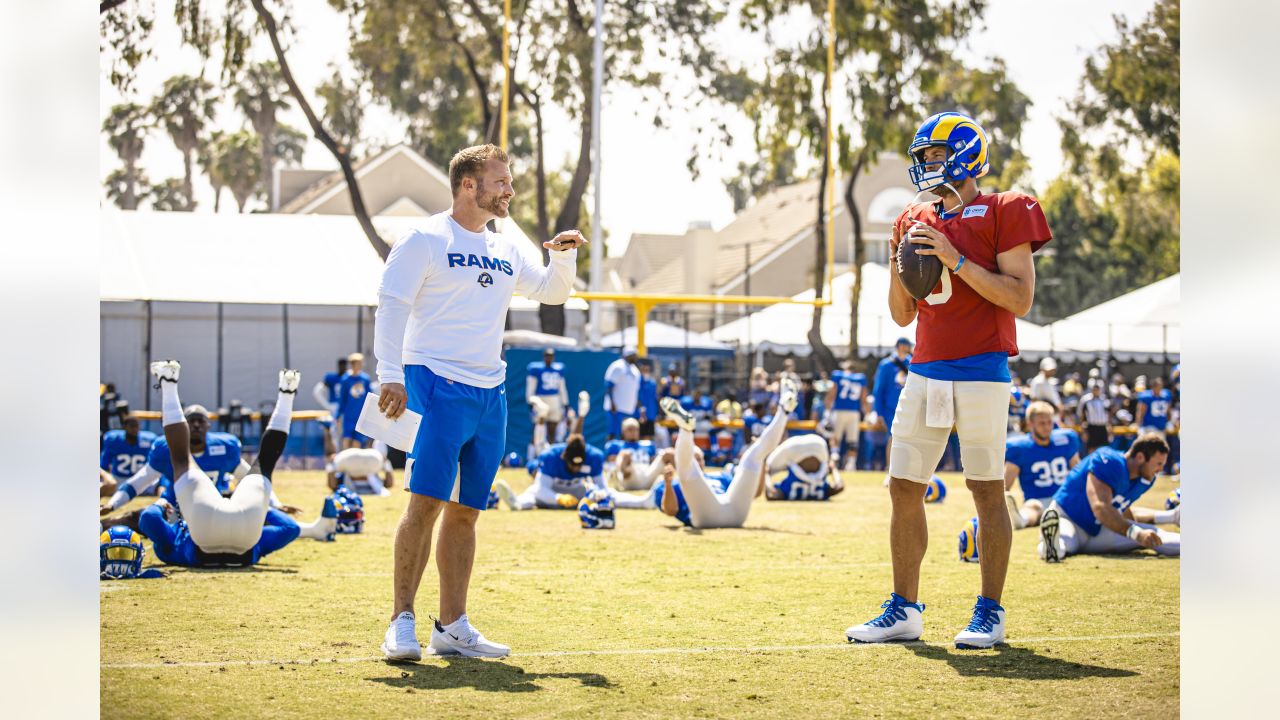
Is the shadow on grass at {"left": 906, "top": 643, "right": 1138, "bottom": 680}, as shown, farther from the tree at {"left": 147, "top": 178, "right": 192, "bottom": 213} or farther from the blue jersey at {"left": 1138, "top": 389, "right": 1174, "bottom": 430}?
the tree at {"left": 147, "top": 178, "right": 192, "bottom": 213}

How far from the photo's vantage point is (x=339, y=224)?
16.7 meters

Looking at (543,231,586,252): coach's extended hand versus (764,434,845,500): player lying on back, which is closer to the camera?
(543,231,586,252): coach's extended hand

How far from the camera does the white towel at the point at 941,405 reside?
5363 millimetres

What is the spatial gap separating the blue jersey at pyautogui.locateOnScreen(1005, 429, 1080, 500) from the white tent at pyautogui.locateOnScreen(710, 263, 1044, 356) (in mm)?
17327

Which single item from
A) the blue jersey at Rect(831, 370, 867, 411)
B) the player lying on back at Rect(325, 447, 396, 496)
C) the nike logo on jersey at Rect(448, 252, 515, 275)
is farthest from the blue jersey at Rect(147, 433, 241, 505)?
the blue jersey at Rect(831, 370, 867, 411)

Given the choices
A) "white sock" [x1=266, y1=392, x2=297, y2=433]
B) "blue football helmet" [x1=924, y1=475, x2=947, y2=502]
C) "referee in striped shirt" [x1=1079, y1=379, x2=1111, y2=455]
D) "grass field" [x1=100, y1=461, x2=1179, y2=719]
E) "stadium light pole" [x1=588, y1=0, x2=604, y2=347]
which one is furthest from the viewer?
"referee in striped shirt" [x1=1079, y1=379, x2=1111, y2=455]

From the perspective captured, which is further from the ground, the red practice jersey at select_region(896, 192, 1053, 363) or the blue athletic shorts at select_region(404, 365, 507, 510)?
the red practice jersey at select_region(896, 192, 1053, 363)

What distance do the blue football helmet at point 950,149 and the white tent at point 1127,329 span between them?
25.9 m

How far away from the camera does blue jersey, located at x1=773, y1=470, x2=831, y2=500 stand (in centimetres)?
1478

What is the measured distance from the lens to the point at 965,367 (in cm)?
538

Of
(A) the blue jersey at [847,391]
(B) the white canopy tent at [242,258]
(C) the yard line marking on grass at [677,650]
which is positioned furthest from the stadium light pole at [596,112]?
(C) the yard line marking on grass at [677,650]

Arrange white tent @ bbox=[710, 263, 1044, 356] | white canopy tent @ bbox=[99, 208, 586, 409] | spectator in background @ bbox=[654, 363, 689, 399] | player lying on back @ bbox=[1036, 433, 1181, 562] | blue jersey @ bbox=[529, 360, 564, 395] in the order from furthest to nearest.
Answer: white tent @ bbox=[710, 263, 1044, 356] → spectator in background @ bbox=[654, 363, 689, 399] → blue jersey @ bbox=[529, 360, 564, 395] → white canopy tent @ bbox=[99, 208, 586, 409] → player lying on back @ bbox=[1036, 433, 1181, 562]

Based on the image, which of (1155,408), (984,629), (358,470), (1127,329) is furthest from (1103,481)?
(1127,329)
